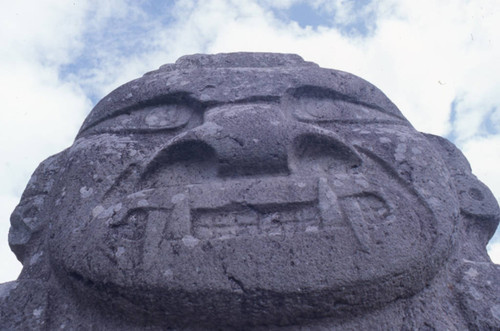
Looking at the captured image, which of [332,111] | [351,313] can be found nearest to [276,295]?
[351,313]

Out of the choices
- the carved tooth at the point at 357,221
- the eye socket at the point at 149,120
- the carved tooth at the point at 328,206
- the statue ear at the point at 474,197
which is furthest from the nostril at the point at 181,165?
the statue ear at the point at 474,197

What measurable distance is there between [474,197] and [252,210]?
4.81ft

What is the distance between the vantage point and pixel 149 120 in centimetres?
280

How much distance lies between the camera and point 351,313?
6.04ft

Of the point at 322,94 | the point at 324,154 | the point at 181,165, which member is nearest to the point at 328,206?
the point at 324,154

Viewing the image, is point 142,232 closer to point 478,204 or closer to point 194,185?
point 194,185

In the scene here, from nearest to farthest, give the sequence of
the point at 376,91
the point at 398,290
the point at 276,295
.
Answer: the point at 276,295 → the point at 398,290 → the point at 376,91

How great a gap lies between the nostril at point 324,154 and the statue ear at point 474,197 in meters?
0.74

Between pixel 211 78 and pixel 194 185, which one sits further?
pixel 211 78

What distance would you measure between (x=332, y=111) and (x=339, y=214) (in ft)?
3.18

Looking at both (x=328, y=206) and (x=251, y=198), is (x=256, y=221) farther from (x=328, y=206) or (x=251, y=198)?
(x=328, y=206)

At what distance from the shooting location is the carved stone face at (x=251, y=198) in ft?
6.01

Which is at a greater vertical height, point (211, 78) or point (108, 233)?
point (211, 78)

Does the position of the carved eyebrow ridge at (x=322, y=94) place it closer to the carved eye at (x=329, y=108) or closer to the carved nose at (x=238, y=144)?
the carved eye at (x=329, y=108)
